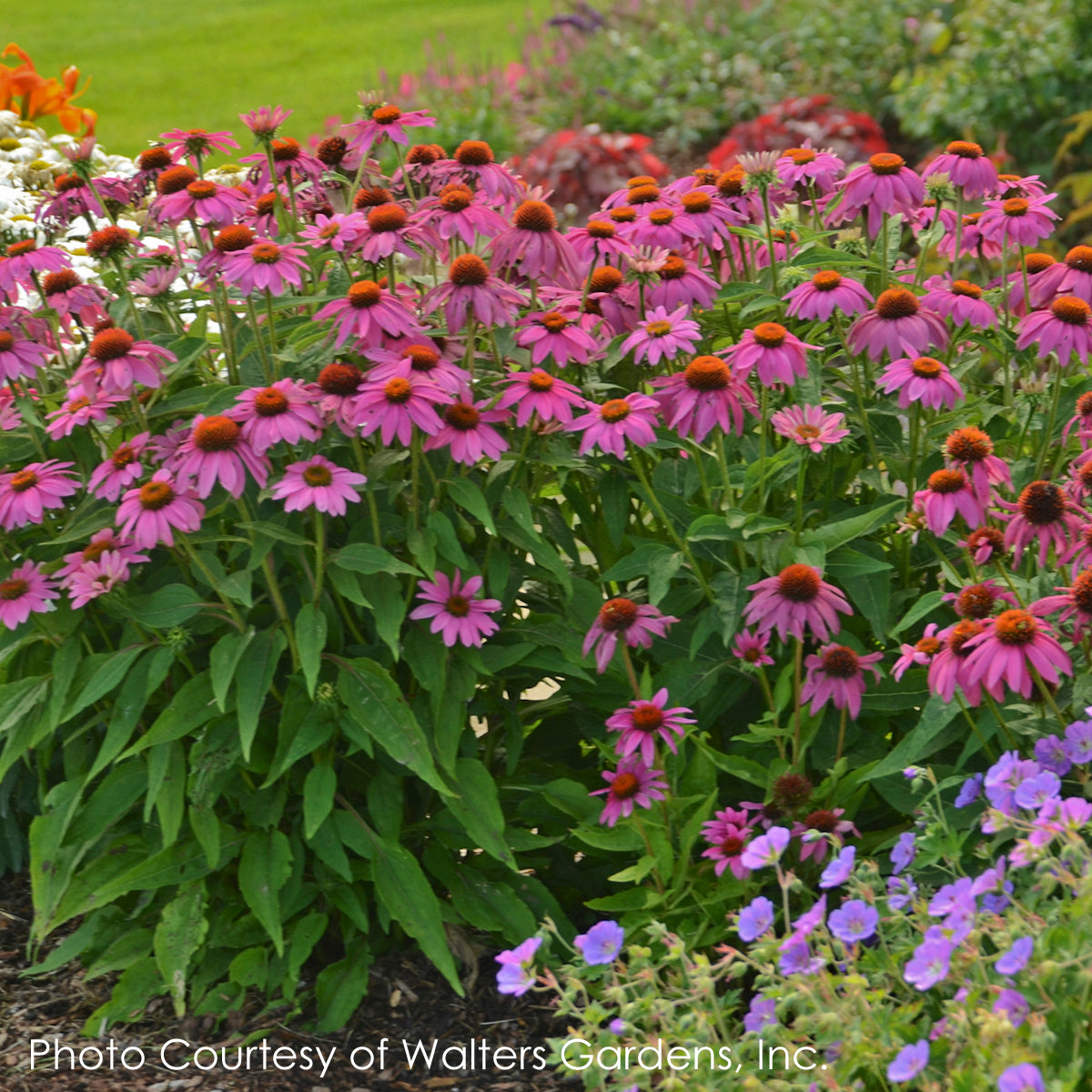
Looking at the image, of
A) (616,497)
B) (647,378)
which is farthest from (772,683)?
(647,378)

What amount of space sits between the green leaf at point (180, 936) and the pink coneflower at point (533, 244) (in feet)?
3.95

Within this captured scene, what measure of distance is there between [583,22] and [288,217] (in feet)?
27.0

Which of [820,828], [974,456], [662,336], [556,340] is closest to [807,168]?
[662,336]

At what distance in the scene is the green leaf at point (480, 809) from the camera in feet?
7.28

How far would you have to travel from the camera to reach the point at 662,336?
7.60ft

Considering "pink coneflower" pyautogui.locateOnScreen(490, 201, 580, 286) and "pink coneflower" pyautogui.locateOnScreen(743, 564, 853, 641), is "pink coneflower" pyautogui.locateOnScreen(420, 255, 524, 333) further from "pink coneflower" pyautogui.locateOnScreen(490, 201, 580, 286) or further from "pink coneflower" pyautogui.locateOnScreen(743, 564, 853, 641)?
"pink coneflower" pyautogui.locateOnScreen(743, 564, 853, 641)

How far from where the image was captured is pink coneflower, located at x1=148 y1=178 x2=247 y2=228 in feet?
7.59

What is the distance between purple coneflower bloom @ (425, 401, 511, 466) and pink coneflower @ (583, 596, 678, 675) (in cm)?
31

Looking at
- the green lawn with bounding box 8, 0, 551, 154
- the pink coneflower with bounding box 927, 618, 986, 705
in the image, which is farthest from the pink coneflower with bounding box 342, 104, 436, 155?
the green lawn with bounding box 8, 0, 551, 154

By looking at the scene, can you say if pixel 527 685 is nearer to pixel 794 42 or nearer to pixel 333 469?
pixel 333 469

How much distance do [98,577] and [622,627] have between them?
85 centimetres

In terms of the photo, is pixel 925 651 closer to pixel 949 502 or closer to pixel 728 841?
pixel 949 502

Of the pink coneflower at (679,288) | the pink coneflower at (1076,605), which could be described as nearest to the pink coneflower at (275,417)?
the pink coneflower at (679,288)

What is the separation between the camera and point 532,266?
2.36m
